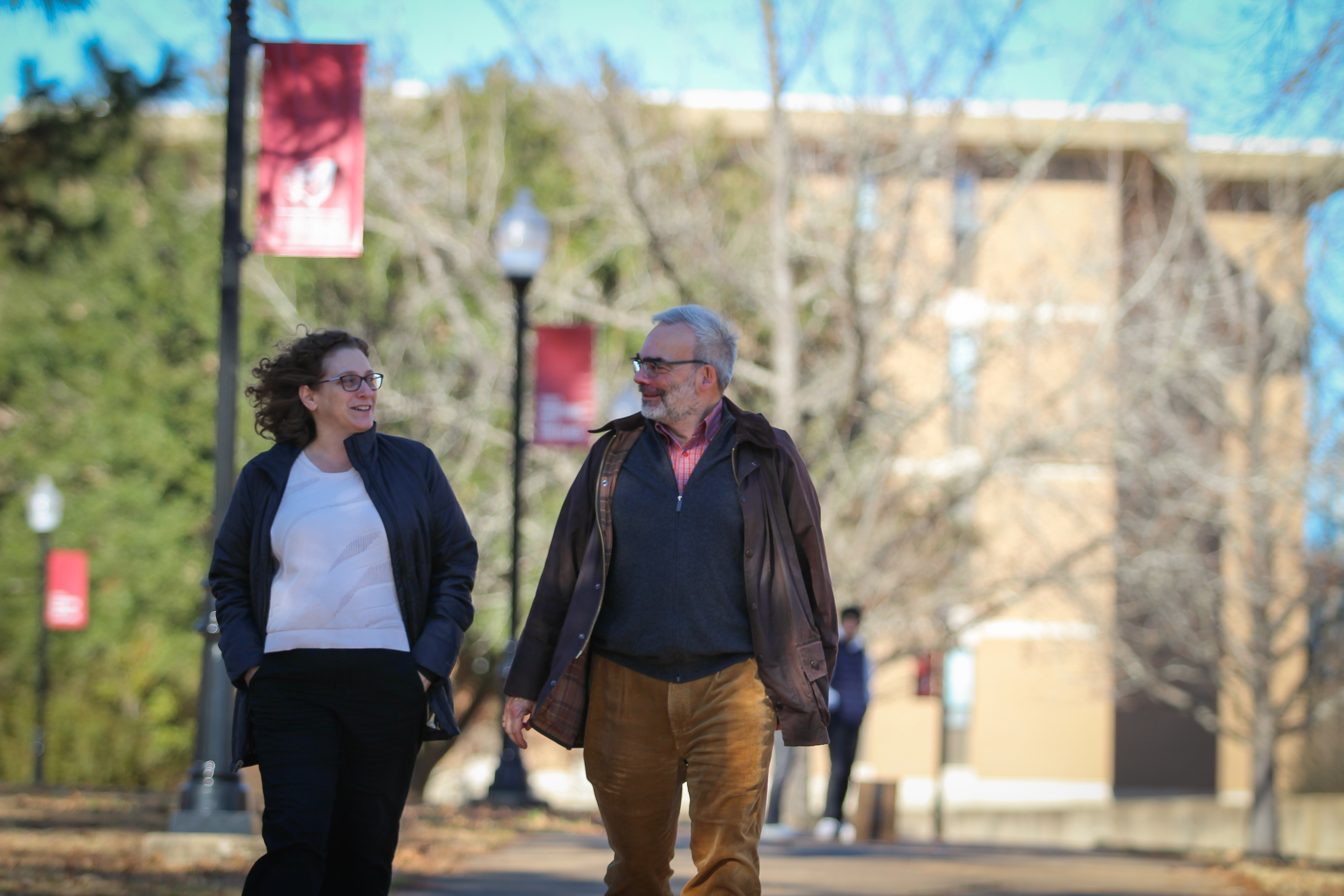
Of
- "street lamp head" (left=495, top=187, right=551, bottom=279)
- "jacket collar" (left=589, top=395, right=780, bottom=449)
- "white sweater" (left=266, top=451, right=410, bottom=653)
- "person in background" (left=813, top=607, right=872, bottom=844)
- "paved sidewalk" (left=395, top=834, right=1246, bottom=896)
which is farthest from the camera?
"street lamp head" (left=495, top=187, right=551, bottom=279)

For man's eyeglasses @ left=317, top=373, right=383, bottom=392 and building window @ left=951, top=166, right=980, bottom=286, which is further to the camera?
building window @ left=951, top=166, right=980, bottom=286

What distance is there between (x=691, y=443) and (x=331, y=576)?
3.62 ft

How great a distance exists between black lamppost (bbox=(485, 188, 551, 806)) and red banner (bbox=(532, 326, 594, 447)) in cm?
124

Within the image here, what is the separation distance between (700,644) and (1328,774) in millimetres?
24842

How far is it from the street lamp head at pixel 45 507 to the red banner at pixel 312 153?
43.1 ft

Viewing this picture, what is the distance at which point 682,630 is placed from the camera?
13.2ft

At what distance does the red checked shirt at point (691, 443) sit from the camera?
14.0 feet

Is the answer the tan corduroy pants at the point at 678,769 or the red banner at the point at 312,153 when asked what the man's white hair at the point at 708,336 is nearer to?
the tan corduroy pants at the point at 678,769

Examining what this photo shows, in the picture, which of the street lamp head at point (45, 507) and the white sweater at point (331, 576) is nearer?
the white sweater at point (331, 576)

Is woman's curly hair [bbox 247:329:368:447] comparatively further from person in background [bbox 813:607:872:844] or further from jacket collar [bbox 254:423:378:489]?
person in background [bbox 813:607:872:844]

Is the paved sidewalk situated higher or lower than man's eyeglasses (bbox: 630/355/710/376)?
lower

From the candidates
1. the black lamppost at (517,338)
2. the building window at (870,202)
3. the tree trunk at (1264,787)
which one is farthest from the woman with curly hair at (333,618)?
the tree trunk at (1264,787)

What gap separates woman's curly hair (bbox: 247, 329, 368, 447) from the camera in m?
4.37

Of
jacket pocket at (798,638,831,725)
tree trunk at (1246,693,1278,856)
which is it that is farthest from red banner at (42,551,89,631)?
jacket pocket at (798,638,831,725)
